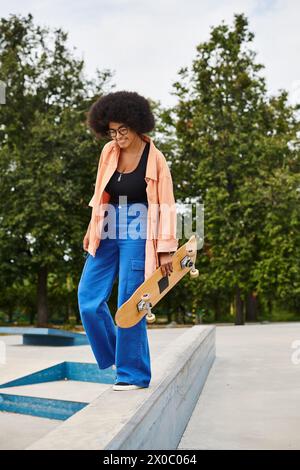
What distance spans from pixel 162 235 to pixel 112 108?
837mm

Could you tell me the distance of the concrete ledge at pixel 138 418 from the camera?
76.9 inches

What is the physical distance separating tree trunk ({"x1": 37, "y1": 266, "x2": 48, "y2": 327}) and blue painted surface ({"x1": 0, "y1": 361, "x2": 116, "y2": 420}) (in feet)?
47.5

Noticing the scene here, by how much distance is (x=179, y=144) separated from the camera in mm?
21891

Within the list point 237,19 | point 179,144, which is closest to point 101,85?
point 179,144

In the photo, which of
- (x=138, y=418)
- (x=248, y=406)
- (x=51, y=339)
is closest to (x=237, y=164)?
(x=51, y=339)

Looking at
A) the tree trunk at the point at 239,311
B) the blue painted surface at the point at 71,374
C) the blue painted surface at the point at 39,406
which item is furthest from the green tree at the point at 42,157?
the blue painted surface at the point at 39,406

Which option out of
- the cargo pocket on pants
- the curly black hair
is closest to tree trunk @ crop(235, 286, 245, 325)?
the curly black hair

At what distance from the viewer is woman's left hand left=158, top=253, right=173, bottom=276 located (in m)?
3.33

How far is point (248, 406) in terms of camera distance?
168 inches

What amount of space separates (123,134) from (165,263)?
32.2 inches

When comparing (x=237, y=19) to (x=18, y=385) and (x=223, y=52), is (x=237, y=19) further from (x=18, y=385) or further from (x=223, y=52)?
(x=18, y=385)

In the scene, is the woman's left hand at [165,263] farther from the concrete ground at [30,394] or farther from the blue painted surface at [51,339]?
the blue painted surface at [51,339]

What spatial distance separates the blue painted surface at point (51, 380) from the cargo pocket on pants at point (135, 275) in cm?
88

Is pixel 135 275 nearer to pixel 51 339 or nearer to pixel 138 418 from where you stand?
pixel 138 418
